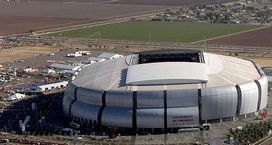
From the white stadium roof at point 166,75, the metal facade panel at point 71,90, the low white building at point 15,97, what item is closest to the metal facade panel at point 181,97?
the white stadium roof at point 166,75

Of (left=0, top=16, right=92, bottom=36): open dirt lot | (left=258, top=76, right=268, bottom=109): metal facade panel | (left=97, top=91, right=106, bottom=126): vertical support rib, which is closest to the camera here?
(left=97, top=91, right=106, bottom=126): vertical support rib

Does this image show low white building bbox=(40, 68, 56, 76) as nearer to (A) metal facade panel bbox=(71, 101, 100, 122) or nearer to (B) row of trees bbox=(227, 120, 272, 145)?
(A) metal facade panel bbox=(71, 101, 100, 122)

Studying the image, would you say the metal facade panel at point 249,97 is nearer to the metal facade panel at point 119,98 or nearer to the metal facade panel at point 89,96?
the metal facade panel at point 119,98

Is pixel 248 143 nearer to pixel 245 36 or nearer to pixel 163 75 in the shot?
pixel 163 75

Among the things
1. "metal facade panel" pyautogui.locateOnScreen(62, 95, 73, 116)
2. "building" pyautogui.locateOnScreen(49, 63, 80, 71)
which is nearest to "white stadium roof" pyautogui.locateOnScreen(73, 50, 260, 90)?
"metal facade panel" pyautogui.locateOnScreen(62, 95, 73, 116)

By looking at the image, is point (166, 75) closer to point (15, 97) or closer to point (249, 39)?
point (15, 97)

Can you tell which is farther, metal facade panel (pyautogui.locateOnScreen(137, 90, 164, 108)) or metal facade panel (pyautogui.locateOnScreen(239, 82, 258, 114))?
metal facade panel (pyautogui.locateOnScreen(239, 82, 258, 114))

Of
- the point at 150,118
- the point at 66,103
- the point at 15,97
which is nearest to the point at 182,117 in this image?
the point at 150,118
